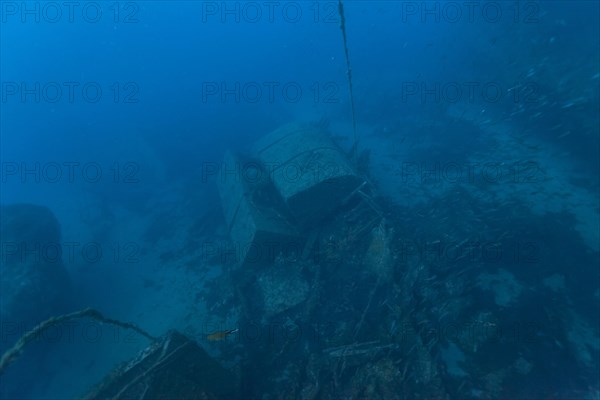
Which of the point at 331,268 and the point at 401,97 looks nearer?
the point at 331,268

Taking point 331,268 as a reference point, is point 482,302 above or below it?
below

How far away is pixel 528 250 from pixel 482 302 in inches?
75.2

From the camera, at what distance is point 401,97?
18.7m

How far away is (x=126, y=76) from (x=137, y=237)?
38473 millimetres

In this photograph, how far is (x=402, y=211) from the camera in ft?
30.5

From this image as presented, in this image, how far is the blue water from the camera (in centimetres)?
557

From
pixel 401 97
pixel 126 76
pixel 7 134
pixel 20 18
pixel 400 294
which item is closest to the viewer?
pixel 400 294

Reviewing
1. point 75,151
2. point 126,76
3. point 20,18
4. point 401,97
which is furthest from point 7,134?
point 20,18

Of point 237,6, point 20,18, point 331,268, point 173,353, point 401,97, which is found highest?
point 20,18

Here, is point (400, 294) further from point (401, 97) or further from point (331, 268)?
point (401, 97)

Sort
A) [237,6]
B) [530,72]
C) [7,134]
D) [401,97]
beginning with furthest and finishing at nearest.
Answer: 1. [237,6]
2. [7,134]
3. [401,97]
4. [530,72]

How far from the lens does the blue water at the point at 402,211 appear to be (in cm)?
557

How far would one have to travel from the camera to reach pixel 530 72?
11.8 metres

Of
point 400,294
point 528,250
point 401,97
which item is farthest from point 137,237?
point 401,97
